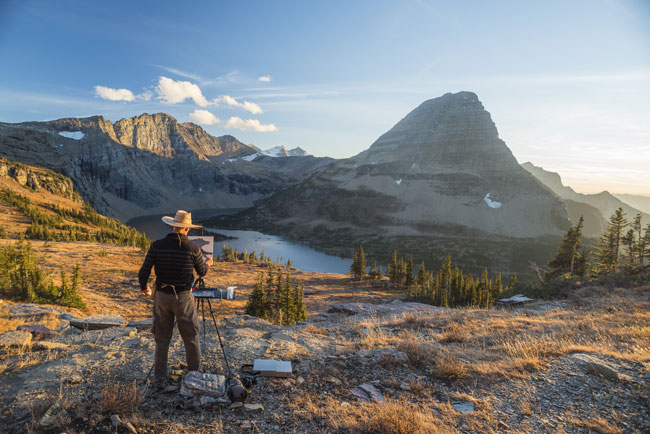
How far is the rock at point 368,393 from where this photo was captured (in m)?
6.04

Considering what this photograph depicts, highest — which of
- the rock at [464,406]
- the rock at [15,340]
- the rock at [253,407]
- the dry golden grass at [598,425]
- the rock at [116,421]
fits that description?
the dry golden grass at [598,425]

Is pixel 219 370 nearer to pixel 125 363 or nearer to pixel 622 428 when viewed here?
pixel 125 363

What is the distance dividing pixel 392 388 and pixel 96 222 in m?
153

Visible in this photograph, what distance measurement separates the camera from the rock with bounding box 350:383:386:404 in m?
6.04

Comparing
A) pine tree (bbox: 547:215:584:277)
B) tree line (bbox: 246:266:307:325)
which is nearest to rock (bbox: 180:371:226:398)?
tree line (bbox: 246:266:307:325)

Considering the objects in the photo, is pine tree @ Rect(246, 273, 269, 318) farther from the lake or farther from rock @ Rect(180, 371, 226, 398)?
the lake

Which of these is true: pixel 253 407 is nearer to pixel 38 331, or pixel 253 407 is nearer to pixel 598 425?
pixel 598 425

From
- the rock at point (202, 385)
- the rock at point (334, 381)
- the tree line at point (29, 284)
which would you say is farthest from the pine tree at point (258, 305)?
the rock at point (202, 385)

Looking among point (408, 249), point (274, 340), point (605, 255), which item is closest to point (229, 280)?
point (274, 340)

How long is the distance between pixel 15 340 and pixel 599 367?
14.8 m

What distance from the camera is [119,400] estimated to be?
5082mm

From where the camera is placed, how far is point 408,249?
16212 centimetres

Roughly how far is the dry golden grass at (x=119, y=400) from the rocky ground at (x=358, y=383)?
0.02 meters

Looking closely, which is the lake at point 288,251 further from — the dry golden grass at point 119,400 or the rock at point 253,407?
the dry golden grass at point 119,400
